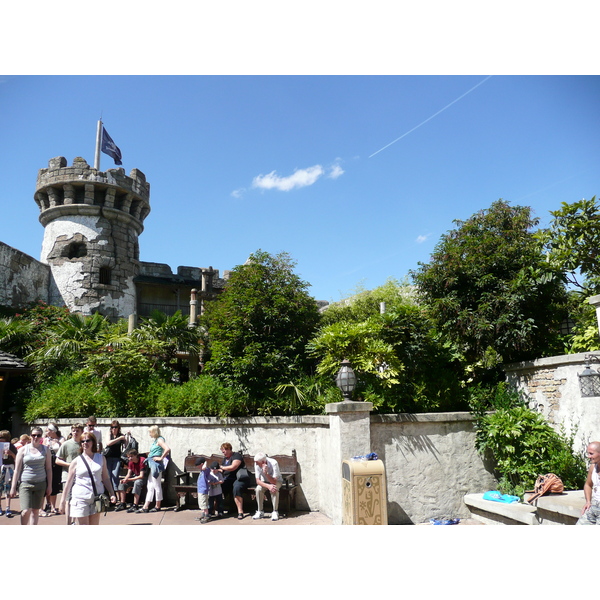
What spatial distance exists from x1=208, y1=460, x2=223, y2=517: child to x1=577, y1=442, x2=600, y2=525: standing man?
5.33 metres

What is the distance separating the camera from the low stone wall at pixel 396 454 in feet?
Answer: 26.8

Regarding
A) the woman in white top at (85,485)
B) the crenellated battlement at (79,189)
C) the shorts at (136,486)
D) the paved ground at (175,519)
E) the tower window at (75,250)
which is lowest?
the paved ground at (175,519)

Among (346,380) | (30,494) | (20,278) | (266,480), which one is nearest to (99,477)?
(30,494)

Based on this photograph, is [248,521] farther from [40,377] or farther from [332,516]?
[40,377]

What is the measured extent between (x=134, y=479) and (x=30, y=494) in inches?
100

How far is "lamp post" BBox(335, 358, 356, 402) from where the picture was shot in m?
7.97

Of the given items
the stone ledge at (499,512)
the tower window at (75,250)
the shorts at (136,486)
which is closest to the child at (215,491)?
the shorts at (136,486)

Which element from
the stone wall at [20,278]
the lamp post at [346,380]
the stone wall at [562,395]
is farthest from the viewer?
the stone wall at [20,278]

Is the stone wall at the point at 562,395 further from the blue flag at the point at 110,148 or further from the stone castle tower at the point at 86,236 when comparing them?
the blue flag at the point at 110,148

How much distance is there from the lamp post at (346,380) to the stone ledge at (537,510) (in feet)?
9.02

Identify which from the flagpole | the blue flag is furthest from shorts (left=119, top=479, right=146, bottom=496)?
the flagpole

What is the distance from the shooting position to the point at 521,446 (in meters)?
7.80

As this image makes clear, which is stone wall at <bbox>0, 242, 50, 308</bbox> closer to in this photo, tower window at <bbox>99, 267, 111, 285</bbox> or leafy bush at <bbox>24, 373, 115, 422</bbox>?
tower window at <bbox>99, 267, 111, 285</bbox>
